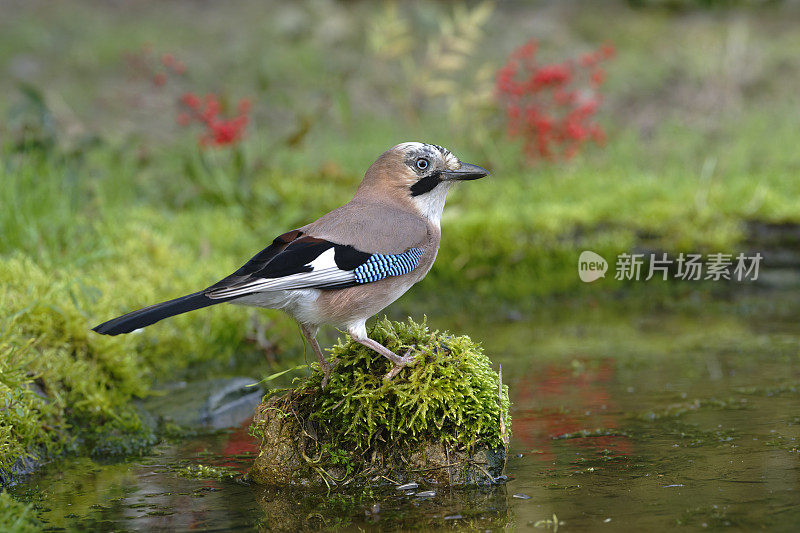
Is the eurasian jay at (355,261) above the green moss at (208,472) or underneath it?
above

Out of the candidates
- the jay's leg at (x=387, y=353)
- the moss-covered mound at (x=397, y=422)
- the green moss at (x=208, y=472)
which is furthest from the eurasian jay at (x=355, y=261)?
the green moss at (x=208, y=472)

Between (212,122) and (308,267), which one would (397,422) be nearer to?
(308,267)

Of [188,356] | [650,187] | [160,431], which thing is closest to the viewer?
[160,431]

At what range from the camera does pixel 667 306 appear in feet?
27.3

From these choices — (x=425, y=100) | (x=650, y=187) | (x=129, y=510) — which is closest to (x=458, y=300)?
(x=650, y=187)

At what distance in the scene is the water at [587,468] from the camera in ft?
12.1

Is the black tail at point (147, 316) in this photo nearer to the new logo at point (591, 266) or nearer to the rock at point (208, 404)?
the rock at point (208, 404)

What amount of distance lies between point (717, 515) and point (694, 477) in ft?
1.74

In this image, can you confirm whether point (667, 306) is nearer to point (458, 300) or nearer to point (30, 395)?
point (458, 300)

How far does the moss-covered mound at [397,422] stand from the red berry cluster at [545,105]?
23.0 feet

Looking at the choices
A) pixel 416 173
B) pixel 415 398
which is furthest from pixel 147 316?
pixel 416 173

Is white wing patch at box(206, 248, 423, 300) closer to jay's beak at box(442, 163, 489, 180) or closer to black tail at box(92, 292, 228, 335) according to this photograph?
black tail at box(92, 292, 228, 335)

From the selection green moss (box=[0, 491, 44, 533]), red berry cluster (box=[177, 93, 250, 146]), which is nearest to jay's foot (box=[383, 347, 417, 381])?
green moss (box=[0, 491, 44, 533])

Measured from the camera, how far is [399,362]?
13.9 ft
